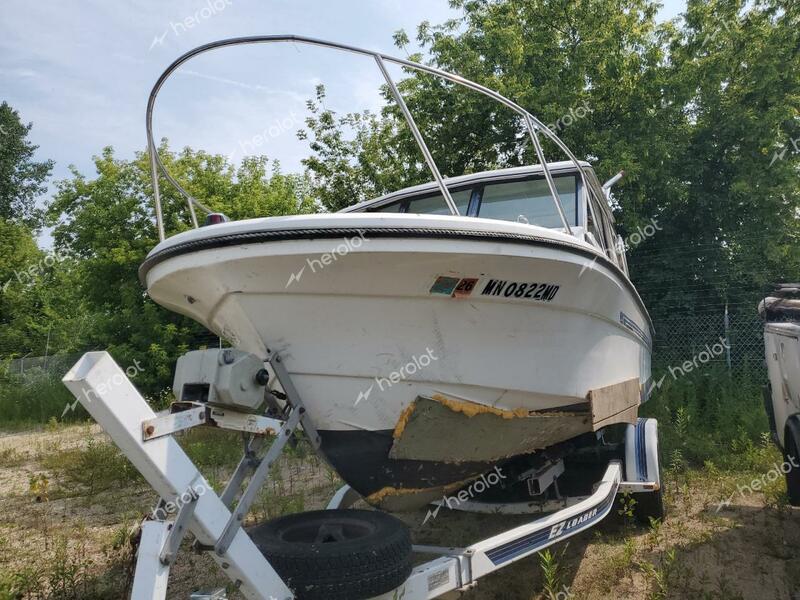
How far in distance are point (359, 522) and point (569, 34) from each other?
12594 millimetres

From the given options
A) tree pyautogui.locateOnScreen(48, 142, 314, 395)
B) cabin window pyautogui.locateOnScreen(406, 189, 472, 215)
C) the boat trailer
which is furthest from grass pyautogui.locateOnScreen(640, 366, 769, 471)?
tree pyautogui.locateOnScreen(48, 142, 314, 395)

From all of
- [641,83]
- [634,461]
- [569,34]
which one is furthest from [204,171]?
[634,461]

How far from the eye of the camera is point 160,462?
2010 mm

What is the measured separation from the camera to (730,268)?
1061 centimetres

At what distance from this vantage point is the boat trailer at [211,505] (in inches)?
75.0

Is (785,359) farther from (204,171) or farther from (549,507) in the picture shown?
(204,171)
